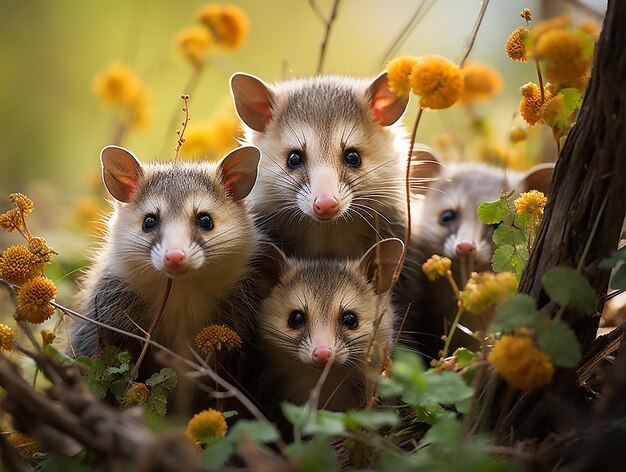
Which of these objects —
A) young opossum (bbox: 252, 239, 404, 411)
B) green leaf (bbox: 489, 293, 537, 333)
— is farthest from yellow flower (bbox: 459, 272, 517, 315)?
young opossum (bbox: 252, 239, 404, 411)

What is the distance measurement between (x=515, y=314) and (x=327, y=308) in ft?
3.81

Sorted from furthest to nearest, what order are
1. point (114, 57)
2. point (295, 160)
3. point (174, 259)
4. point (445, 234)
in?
1. point (114, 57)
2. point (445, 234)
3. point (295, 160)
4. point (174, 259)

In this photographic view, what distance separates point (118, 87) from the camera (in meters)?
4.89

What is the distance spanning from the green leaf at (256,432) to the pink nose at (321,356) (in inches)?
35.9

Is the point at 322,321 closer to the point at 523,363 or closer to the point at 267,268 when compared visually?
the point at 267,268

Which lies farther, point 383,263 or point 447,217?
point 447,217

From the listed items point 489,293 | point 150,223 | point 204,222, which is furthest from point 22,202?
point 489,293

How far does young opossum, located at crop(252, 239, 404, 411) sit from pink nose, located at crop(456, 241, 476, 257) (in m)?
0.30

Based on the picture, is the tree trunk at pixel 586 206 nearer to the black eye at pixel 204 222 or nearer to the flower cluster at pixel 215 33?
the black eye at pixel 204 222

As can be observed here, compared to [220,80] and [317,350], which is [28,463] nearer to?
[317,350]

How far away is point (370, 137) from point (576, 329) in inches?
66.1

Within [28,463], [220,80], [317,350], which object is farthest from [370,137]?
[220,80]

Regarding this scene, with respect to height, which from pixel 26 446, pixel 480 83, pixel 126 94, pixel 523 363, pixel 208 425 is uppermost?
pixel 480 83

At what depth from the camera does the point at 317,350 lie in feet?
9.29
